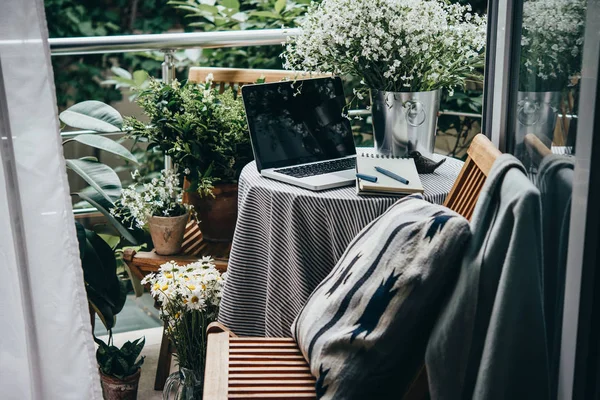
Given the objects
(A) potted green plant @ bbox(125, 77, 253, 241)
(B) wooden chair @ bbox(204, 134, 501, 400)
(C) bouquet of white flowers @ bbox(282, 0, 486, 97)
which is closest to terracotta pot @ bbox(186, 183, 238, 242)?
(A) potted green plant @ bbox(125, 77, 253, 241)

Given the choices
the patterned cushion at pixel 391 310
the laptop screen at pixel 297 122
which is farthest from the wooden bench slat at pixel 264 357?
the laptop screen at pixel 297 122

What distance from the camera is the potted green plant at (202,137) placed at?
2322 mm

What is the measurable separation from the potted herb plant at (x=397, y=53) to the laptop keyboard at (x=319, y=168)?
123 mm

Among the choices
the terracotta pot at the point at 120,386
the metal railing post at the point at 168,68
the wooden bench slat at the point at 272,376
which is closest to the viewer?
the wooden bench slat at the point at 272,376

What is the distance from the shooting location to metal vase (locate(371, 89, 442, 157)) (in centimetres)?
196

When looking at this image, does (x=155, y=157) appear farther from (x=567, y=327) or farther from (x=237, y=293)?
(x=567, y=327)

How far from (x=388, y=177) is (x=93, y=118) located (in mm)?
1046

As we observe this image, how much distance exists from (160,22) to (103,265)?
253 cm

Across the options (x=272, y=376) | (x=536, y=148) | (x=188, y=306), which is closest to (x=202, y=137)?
(x=188, y=306)

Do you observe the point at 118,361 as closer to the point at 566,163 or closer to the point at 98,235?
the point at 98,235

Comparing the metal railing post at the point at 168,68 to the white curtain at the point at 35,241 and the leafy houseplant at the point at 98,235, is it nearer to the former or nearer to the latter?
the leafy houseplant at the point at 98,235

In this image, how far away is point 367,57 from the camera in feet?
6.27

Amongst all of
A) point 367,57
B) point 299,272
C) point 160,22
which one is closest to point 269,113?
point 367,57

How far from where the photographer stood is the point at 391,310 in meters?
Answer: 1.32
